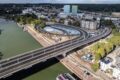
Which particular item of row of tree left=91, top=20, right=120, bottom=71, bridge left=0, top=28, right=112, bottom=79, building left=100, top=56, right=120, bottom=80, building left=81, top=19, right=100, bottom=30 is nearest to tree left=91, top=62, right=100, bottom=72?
row of tree left=91, top=20, right=120, bottom=71

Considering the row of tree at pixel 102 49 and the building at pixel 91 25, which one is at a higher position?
the row of tree at pixel 102 49

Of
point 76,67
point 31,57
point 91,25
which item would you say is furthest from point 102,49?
point 91,25

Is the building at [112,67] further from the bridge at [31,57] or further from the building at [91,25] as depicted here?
the building at [91,25]

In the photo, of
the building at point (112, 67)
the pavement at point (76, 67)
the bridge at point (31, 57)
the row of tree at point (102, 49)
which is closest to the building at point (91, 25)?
the row of tree at point (102, 49)

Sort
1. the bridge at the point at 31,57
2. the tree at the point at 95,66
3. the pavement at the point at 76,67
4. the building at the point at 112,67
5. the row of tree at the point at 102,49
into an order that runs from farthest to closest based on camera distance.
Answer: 1. the row of tree at the point at 102,49
2. the tree at the point at 95,66
3. the pavement at the point at 76,67
4. the building at the point at 112,67
5. the bridge at the point at 31,57

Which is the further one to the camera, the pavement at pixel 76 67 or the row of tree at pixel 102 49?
the row of tree at pixel 102 49

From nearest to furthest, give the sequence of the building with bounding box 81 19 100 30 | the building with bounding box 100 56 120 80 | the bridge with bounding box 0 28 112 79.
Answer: the bridge with bounding box 0 28 112 79, the building with bounding box 100 56 120 80, the building with bounding box 81 19 100 30

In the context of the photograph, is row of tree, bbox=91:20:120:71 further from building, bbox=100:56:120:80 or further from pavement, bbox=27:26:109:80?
pavement, bbox=27:26:109:80

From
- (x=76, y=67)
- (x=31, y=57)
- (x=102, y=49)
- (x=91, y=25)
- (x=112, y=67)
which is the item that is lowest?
(x=91, y=25)

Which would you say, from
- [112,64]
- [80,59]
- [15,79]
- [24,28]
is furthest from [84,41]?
[24,28]

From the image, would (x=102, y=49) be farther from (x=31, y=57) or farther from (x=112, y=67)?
(x=31, y=57)

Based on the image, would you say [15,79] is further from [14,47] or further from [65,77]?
[14,47]
